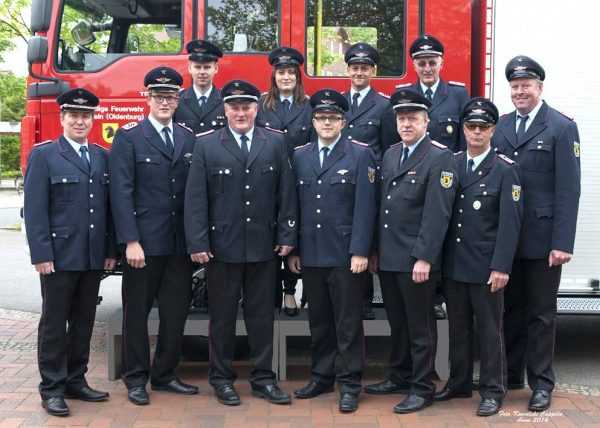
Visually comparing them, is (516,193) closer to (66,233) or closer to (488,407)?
(488,407)

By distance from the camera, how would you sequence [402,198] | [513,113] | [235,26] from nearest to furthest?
[402,198] → [513,113] → [235,26]

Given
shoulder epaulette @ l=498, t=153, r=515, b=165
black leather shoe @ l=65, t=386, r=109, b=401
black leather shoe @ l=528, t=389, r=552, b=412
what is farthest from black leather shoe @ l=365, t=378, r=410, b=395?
black leather shoe @ l=65, t=386, r=109, b=401

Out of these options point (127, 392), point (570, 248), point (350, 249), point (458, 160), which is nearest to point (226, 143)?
point (350, 249)

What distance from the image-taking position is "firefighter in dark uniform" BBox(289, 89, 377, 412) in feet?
14.9

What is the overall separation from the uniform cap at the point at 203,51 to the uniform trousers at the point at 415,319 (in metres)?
1.85

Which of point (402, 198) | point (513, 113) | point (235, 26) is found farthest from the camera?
point (235, 26)

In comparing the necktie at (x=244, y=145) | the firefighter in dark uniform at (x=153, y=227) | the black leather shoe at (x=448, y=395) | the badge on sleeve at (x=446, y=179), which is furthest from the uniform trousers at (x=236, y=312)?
the badge on sleeve at (x=446, y=179)

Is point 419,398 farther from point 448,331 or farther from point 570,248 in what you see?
point 570,248

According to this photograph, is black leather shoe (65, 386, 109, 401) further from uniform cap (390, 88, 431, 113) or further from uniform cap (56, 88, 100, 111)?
uniform cap (390, 88, 431, 113)

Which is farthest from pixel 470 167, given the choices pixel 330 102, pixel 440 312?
pixel 440 312

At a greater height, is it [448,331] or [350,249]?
[350,249]

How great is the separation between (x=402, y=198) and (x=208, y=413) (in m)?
1.75

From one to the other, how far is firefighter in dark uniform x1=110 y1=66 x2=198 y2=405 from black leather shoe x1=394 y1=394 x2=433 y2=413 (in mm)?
1368

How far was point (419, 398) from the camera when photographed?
456 centimetres
